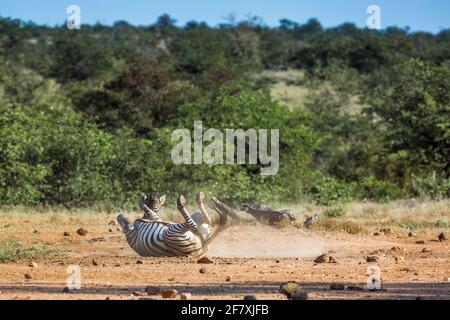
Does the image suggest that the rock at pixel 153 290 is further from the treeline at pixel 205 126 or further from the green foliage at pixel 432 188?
the green foliage at pixel 432 188

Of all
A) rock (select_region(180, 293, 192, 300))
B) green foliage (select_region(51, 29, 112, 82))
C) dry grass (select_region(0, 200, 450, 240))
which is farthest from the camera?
green foliage (select_region(51, 29, 112, 82))

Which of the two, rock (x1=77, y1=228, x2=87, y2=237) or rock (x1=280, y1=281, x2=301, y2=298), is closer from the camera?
rock (x1=280, y1=281, x2=301, y2=298)

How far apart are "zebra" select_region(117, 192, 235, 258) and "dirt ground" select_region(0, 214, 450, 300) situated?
13 cm

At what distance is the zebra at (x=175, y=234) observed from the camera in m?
9.55

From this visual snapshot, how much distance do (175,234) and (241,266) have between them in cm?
84


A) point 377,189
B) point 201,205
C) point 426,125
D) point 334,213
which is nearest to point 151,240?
point 201,205

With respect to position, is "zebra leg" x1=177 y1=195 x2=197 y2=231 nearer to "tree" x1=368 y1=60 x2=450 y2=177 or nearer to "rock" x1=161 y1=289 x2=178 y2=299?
"rock" x1=161 y1=289 x2=178 y2=299

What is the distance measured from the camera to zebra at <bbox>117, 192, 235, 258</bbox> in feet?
31.3

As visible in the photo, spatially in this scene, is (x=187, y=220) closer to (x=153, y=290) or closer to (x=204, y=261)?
(x=204, y=261)

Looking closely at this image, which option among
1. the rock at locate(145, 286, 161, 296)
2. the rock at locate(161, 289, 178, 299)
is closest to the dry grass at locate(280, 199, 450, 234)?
the rock at locate(145, 286, 161, 296)

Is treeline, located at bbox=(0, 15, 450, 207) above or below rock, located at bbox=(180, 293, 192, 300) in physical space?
above

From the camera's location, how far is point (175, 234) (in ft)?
31.3

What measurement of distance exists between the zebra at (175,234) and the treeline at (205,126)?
6915 millimetres

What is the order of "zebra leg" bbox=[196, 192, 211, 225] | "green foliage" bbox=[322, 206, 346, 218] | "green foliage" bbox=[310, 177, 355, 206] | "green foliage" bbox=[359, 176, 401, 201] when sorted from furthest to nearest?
"green foliage" bbox=[359, 176, 401, 201], "green foliage" bbox=[310, 177, 355, 206], "green foliage" bbox=[322, 206, 346, 218], "zebra leg" bbox=[196, 192, 211, 225]
